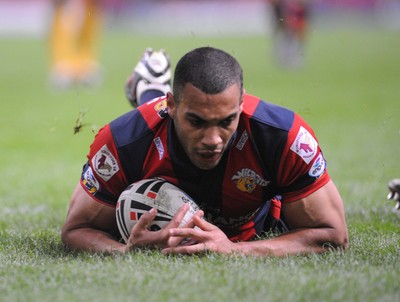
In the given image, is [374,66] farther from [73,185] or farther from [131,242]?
[131,242]

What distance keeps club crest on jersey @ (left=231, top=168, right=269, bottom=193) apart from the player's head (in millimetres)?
227

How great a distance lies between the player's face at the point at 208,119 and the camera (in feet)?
13.9

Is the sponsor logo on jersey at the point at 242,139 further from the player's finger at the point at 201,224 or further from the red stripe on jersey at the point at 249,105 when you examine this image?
the player's finger at the point at 201,224

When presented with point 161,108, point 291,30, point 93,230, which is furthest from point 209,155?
point 291,30

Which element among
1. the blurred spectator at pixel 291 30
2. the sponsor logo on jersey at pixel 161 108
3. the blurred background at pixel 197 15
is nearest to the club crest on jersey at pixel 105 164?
the sponsor logo on jersey at pixel 161 108

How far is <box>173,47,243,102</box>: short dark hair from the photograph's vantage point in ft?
14.0

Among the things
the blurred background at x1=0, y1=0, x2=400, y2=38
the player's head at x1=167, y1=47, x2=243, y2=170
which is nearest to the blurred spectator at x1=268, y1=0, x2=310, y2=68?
the blurred background at x1=0, y1=0, x2=400, y2=38

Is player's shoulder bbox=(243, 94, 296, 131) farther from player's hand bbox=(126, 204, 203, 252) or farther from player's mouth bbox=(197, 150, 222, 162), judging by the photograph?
player's hand bbox=(126, 204, 203, 252)

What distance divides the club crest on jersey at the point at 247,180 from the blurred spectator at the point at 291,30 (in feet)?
56.9

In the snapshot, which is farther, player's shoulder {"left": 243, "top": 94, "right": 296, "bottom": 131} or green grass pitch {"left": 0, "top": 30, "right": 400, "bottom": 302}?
player's shoulder {"left": 243, "top": 94, "right": 296, "bottom": 131}

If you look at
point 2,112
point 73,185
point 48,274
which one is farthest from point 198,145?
point 2,112

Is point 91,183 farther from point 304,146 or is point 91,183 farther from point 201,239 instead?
point 304,146

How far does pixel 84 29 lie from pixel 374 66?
319 inches

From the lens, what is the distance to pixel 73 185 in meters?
8.55
